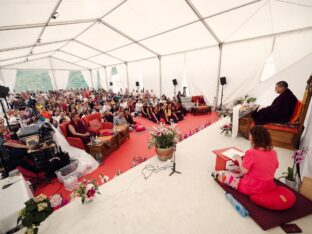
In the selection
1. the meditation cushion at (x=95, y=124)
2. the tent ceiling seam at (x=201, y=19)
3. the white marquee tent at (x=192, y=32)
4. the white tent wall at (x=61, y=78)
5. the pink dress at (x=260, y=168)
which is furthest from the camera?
the white tent wall at (x=61, y=78)

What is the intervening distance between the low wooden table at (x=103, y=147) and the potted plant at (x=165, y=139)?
1714 mm

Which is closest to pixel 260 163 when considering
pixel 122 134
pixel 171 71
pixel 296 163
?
pixel 296 163

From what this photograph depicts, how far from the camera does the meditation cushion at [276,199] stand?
1730 mm

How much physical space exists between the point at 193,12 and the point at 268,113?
143 inches

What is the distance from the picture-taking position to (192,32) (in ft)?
19.9

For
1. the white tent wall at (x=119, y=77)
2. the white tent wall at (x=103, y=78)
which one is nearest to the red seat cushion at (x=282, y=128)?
the white tent wall at (x=119, y=77)

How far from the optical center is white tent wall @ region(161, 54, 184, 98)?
8930 mm

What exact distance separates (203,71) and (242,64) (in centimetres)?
194

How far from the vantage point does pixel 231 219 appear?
1.80 m

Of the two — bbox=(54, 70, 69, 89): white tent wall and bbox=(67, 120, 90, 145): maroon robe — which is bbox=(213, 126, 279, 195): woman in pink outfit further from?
bbox=(54, 70, 69, 89): white tent wall

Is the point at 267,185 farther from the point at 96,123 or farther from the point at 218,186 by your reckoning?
the point at 96,123

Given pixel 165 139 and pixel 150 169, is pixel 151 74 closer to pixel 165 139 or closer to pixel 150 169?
pixel 165 139

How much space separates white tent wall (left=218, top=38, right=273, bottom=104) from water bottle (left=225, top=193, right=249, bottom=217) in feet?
19.2

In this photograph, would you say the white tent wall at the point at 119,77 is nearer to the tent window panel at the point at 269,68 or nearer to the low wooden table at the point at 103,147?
the low wooden table at the point at 103,147
